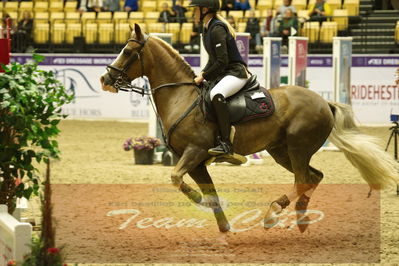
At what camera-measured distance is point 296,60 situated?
14.5 m

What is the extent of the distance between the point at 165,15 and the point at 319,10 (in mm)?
4197

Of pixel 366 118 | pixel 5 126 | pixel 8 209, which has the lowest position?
pixel 366 118

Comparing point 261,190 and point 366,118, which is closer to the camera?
point 261,190

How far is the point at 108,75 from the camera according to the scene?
7719 mm

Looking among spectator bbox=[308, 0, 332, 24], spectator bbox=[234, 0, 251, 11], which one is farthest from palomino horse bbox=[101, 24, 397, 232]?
spectator bbox=[234, 0, 251, 11]

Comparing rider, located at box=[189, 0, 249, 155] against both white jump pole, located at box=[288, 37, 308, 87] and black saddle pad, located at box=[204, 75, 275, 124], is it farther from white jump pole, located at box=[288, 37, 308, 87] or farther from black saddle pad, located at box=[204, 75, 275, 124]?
white jump pole, located at box=[288, 37, 308, 87]

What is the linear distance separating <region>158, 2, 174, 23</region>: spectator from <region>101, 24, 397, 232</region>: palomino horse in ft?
44.3

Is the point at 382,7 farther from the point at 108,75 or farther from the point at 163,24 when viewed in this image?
the point at 108,75

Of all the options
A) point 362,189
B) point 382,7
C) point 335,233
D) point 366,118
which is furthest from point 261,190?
point 382,7

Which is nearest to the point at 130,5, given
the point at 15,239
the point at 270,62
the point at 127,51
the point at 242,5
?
the point at 242,5

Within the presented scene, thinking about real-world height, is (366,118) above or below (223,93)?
below

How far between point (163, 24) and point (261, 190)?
436 inches

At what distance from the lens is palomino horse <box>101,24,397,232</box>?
24.6ft

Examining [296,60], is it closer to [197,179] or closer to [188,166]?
[197,179]
